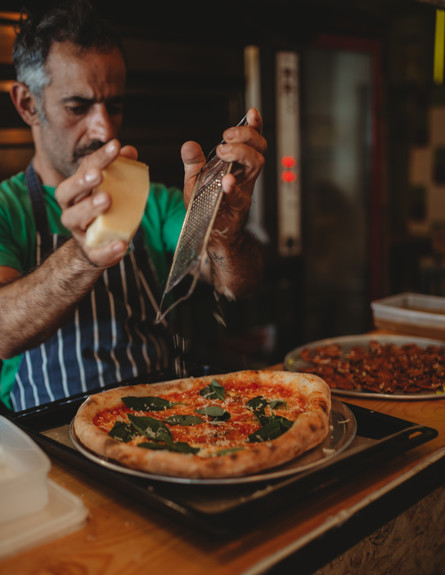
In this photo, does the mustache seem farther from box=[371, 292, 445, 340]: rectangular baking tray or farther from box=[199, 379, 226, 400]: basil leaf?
box=[371, 292, 445, 340]: rectangular baking tray

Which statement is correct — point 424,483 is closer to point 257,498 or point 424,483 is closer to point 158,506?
point 257,498

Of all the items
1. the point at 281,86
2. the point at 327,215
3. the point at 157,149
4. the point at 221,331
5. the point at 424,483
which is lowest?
the point at 221,331

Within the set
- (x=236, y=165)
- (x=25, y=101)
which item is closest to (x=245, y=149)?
(x=236, y=165)

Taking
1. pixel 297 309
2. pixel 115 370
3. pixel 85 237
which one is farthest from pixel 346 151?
pixel 85 237

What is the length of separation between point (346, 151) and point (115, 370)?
346 centimetres

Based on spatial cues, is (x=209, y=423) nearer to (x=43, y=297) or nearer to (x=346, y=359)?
(x=43, y=297)

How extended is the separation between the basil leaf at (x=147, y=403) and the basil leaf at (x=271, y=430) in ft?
0.99

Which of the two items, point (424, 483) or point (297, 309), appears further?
point (297, 309)

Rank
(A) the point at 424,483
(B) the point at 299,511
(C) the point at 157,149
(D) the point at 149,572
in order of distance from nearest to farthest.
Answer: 1. (D) the point at 149,572
2. (B) the point at 299,511
3. (A) the point at 424,483
4. (C) the point at 157,149

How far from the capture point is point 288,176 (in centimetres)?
412

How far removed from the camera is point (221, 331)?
13.3 ft

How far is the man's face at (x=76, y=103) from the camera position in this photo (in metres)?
2.05

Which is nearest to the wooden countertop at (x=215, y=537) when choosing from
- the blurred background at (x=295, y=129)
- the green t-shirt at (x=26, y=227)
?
the green t-shirt at (x=26, y=227)

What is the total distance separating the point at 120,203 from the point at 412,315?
1.50 m
